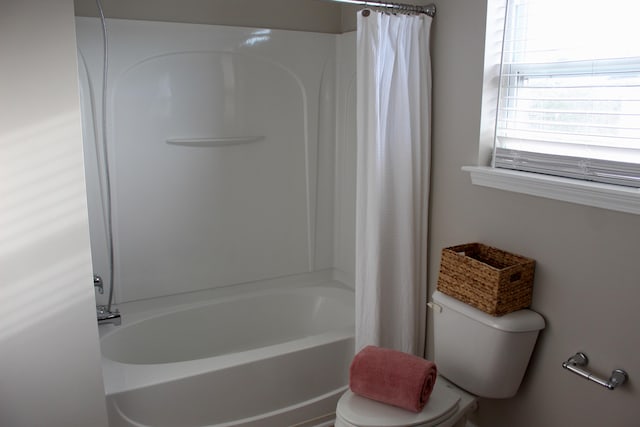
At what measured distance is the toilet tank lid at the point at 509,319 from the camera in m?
1.87

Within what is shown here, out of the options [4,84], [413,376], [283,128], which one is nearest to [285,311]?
[283,128]

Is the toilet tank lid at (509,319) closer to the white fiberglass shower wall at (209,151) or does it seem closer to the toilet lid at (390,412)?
the toilet lid at (390,412)

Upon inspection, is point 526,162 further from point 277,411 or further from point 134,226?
point 134,226

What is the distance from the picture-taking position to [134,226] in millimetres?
2719

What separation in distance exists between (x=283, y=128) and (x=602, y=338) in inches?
74.6

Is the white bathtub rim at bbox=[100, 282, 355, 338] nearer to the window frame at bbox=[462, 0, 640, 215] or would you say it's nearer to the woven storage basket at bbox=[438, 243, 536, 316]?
the woven storage basket at bbox=[438, 243, 536, 316]

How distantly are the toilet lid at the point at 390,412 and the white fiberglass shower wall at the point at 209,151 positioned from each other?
1308 mm

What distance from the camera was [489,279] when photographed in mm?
1897

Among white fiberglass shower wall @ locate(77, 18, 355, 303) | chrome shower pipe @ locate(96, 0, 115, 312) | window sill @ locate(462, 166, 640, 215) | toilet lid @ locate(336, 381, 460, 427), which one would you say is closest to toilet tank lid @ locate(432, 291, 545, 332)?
toilet lid @ locate(336, 381, 460, 427)

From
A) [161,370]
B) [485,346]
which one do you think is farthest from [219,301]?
[485,346]

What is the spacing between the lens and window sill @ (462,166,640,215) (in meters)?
1.63

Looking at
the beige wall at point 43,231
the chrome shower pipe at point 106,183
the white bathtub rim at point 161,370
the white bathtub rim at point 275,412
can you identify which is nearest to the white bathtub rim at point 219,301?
the chrome shower pipe at point 106,183

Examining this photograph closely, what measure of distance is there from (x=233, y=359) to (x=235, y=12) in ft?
5.74

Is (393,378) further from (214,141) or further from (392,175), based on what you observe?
(214,141)
